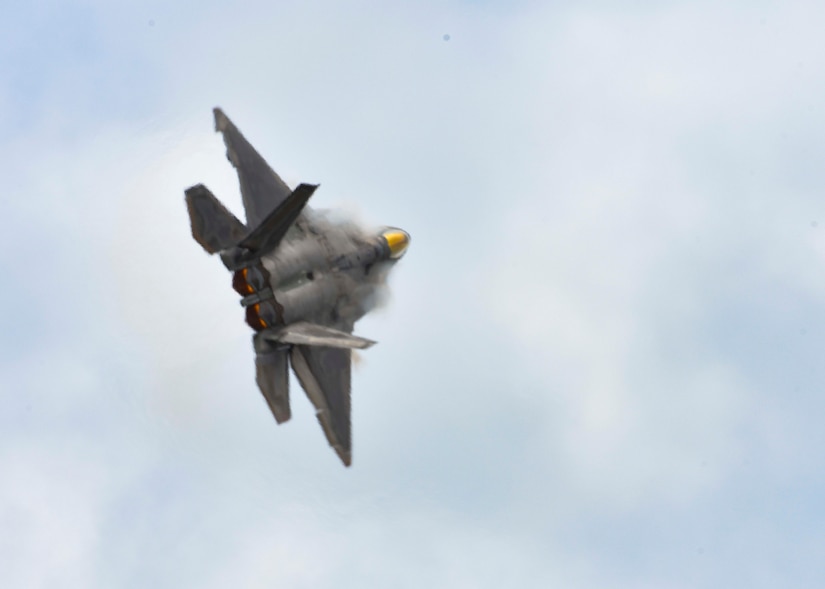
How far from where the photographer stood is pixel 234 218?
157 ft

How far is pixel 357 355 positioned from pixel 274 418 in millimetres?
5049

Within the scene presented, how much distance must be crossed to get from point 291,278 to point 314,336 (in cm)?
304

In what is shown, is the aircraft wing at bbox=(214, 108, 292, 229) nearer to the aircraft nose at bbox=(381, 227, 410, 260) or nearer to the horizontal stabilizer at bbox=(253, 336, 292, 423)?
the aircraft nose at bbox=(381, 227, 410, 260)

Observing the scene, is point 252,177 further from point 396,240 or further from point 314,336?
point 314,336

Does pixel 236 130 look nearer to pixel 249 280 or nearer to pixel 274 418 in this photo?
pixel 249 280

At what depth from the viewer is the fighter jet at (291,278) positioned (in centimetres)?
4722

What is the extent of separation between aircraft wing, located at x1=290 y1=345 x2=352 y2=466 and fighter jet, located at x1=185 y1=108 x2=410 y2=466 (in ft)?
0.12

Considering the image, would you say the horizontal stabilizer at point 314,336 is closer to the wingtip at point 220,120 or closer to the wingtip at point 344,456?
the wingtip at point 344,456

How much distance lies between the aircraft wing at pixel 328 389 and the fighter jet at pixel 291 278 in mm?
36

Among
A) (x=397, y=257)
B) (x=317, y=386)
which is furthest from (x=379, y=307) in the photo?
(x=317, y=386)

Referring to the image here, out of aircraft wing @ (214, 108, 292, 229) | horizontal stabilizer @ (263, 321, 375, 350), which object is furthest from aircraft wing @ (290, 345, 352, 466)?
aircraft wing @ (214, 108, 292, 229)

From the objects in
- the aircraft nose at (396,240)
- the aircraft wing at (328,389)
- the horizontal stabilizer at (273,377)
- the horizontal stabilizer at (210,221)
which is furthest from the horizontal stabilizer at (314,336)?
the aircraft nose at (396,240)

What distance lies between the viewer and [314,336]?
4666 centimetres

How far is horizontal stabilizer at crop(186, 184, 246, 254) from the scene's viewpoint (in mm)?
46938
